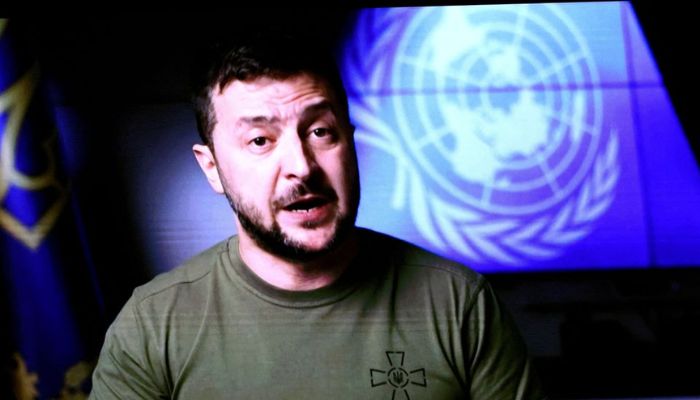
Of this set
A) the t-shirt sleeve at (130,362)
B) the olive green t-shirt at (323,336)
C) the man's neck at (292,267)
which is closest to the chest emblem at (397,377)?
the olive green t-shirt at (323,336)

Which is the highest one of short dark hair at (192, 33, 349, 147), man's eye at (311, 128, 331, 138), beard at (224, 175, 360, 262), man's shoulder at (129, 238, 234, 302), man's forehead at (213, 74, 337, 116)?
short dark hair at (192, 33, 349, 147)

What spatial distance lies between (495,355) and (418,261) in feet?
0.42

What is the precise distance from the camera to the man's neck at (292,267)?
2.68 feet

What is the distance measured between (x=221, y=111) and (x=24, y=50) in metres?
0.23

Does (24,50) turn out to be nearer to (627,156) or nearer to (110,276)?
(110,276)

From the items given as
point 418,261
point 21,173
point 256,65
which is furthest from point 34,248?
point 418,261

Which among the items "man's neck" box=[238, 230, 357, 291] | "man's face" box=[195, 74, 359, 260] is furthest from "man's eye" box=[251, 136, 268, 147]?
"man's neck" box=[238, 230, 357, 291]

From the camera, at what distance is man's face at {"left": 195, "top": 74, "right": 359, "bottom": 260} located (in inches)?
29.7

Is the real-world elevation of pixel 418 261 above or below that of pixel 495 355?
above

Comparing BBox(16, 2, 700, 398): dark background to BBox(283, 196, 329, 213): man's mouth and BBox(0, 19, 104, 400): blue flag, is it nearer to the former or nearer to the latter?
BBox(0, 19, 104, 400): blue flag

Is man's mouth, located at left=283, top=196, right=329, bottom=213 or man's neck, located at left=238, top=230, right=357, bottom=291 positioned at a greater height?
man's mouth, located at left=283, top=196, right=329, bottom=213

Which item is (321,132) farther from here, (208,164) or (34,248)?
(34,248)

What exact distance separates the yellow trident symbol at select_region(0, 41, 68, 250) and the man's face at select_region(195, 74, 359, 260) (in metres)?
0.17

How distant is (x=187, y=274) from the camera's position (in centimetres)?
83
